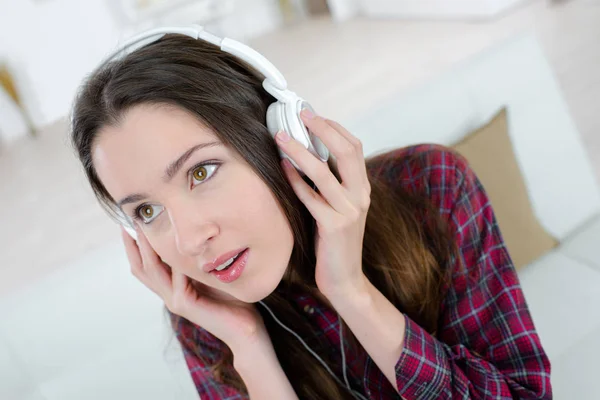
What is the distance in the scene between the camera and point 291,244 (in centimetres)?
90

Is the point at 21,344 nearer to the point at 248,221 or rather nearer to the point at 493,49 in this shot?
the point at 248,221

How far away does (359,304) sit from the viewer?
35.9 inches

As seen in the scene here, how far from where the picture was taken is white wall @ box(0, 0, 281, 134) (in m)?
5.44

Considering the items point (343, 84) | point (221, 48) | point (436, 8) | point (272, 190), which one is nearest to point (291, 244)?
point (272, 190)

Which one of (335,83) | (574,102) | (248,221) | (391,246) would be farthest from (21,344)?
(335,83)

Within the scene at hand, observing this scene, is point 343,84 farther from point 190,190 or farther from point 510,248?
point 190,190

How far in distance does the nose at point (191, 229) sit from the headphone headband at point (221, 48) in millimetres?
217

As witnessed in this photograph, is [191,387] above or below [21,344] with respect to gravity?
below

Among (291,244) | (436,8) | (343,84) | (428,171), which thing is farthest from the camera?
(436,8)

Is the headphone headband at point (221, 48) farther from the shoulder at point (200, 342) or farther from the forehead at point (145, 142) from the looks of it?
the shoulder at point (200, 342)

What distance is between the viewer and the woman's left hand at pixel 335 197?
81 cm

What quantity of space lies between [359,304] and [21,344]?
2.42 ft

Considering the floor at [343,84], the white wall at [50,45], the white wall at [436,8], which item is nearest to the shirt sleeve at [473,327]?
the floor at [343,84]

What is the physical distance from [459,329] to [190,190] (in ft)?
1.92
